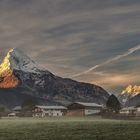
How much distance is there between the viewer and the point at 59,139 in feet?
173

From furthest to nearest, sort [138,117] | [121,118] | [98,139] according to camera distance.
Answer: [121,118]
[138,117]
[98,139]

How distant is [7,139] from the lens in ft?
178

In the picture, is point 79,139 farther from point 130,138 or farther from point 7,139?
point 7,139

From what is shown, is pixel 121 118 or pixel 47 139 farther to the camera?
pixel 121 118

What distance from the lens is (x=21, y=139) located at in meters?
53.6

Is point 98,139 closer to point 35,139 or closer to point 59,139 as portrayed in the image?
point 59,139

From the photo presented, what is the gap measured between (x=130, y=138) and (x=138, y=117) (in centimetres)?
8810

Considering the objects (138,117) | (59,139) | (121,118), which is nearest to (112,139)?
(59,139)

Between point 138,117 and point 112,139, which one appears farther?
point 138,117

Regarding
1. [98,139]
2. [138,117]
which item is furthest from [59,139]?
[138,117]

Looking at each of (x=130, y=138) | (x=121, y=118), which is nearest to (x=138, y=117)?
(x=121, y=118)

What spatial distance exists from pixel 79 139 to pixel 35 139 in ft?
20.0

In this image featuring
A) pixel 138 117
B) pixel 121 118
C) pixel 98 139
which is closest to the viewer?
pixel 98 139

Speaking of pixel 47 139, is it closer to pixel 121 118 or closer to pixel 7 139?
pixel 7 139
